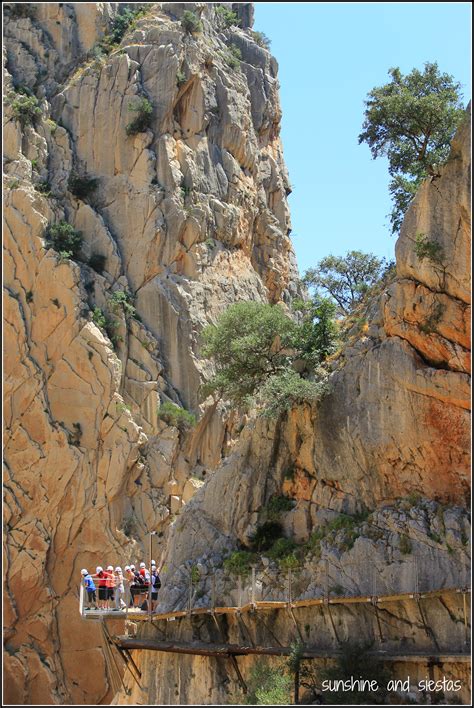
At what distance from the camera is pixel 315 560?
28.9m

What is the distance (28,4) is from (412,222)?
36684 millimetres

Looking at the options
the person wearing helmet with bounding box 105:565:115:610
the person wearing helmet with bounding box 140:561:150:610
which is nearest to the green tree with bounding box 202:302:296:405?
the person wearing helmet with bounding box 140:561:150:610

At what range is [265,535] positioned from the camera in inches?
1248

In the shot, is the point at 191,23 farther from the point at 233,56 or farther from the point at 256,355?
the point at 256,355

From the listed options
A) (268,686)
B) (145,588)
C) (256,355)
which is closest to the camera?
(268,686)

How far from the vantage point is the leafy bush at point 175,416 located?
4912 centimetres

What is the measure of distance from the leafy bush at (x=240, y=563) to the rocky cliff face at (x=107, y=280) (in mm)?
16316

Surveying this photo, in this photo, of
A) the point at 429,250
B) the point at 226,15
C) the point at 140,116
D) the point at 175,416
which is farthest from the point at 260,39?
the point at 429,250

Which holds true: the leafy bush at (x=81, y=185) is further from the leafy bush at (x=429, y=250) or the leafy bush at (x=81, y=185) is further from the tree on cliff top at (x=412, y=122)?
the leafy bush at (x=429, y=250)

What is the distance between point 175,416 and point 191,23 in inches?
898

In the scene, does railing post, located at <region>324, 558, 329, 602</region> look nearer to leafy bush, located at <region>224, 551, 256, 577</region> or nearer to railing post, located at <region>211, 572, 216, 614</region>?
leafy bush, located at <region>224, 551, 256, 577</region>

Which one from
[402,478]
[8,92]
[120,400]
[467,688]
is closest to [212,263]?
[120,400]

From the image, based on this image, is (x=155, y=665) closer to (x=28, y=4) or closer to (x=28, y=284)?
(x=28, y=284)

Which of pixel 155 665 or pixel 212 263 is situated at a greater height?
A: pixel 212 263
